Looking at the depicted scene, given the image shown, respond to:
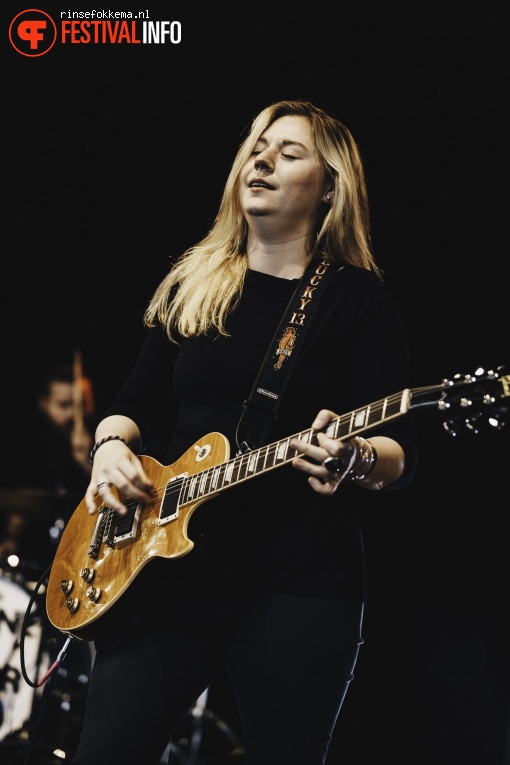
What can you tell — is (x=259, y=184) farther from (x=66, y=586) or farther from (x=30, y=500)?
(x=30, y=500)

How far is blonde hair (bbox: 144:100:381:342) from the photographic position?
231 centimetres

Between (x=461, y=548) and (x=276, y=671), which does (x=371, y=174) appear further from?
(x=276, y=671)

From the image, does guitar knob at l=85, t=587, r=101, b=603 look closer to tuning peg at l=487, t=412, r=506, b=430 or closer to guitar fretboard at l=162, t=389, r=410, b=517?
guitar fretboard at l=162, t=389, r=410, b=517

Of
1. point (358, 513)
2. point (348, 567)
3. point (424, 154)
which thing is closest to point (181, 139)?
point (424, 154)

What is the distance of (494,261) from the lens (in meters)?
4.74

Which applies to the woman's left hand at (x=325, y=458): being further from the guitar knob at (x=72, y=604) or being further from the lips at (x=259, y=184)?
the lips at (x=259, y=184)

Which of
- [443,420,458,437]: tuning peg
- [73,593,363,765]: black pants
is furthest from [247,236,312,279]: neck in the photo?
[73,593,363,765]: black pants

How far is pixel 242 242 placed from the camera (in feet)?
8.32

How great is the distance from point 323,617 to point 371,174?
3665 mm

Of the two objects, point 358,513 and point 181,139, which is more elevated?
point 181,139

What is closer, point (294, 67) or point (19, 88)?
point (294, 67)

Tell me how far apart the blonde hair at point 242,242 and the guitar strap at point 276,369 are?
212 millimetres

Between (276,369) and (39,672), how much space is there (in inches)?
119

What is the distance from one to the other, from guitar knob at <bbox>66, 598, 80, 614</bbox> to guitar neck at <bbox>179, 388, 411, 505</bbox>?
420 mm
